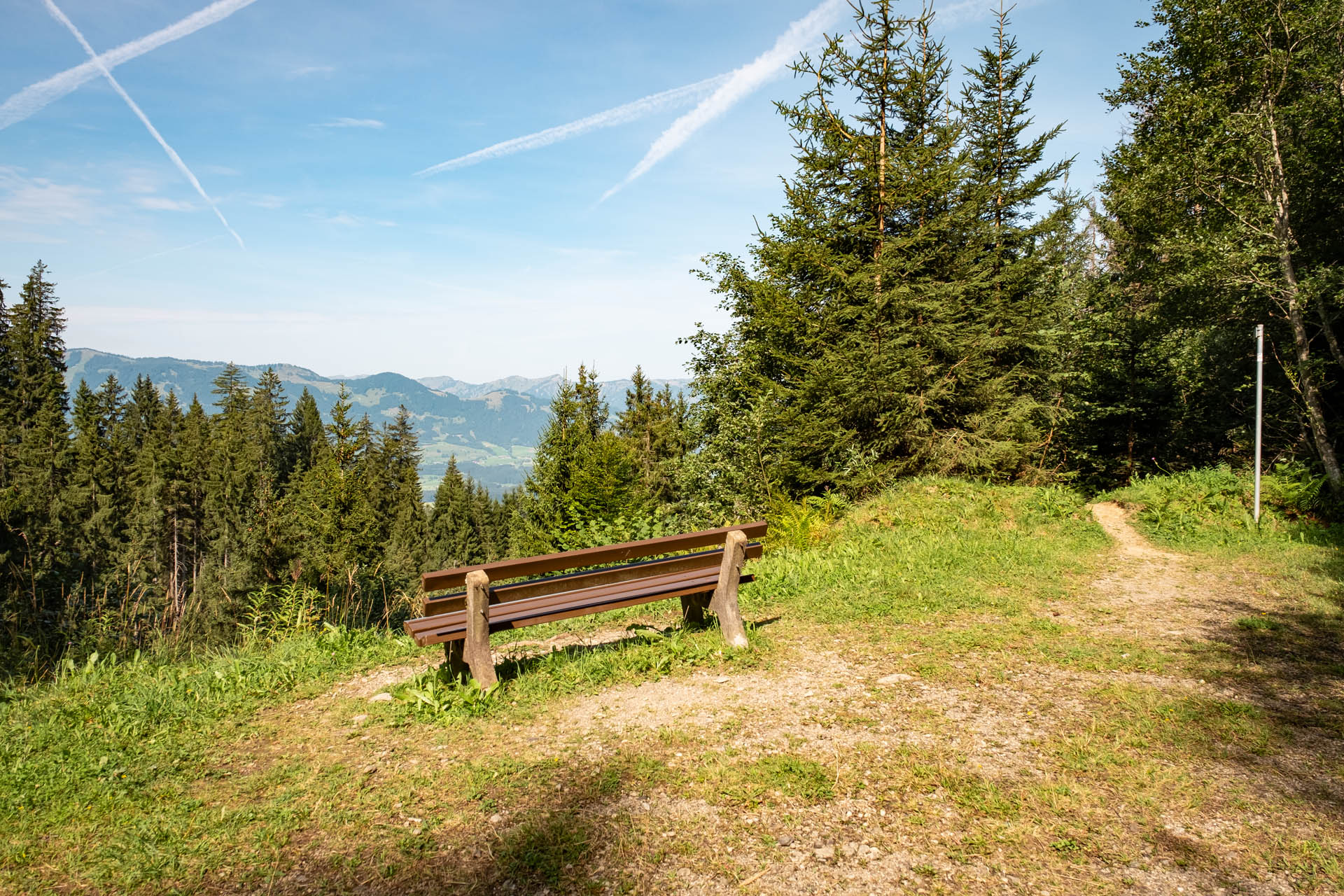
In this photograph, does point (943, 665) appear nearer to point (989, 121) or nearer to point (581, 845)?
point (581, 845)

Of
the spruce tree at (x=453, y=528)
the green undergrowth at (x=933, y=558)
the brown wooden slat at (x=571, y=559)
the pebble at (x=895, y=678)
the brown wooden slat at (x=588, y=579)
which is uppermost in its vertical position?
the brown wooden slat at (x=571, y=559)

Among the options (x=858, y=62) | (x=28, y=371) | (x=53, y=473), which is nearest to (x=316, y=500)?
(x=53, y=473)

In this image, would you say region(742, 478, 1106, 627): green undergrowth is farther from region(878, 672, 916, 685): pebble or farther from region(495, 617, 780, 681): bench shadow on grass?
region(878, 672, 916, 685): pebble

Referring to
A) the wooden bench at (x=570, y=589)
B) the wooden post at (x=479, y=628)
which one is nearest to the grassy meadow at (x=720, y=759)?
the wooden post at (x=479, y=628)

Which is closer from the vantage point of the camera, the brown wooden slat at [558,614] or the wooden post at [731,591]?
the brown wooden slat at [558,614]

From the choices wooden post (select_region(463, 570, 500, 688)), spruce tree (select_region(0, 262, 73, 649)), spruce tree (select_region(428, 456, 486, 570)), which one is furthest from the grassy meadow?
spruce tree (select_region(428, 456, 486, 570))

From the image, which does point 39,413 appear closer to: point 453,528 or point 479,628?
point 453,528

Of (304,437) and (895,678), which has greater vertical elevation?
(304,437)

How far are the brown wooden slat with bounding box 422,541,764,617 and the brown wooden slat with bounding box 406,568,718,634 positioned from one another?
4 cm

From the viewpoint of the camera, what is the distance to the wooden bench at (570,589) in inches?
199

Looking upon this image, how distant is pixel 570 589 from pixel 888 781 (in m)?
2.72

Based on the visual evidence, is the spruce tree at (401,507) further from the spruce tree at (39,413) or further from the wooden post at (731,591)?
the wooden post at (731,591)

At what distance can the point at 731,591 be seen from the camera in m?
6.13

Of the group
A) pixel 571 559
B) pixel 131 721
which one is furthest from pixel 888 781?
pixel 131 721
